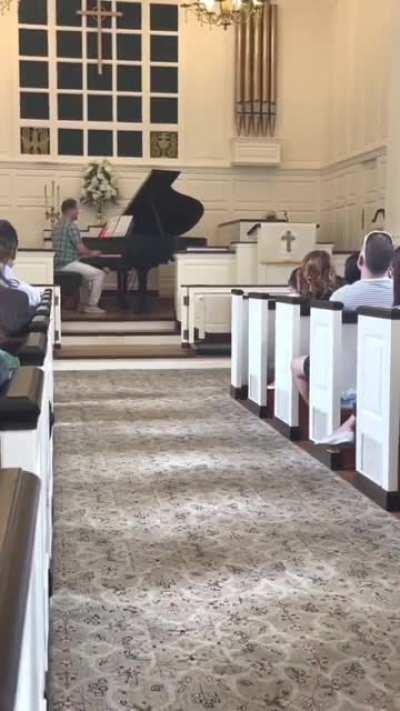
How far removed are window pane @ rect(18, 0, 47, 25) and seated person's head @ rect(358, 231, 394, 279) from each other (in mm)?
9706

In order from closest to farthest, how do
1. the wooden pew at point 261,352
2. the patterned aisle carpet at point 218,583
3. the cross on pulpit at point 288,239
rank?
the patterned aisle carpet at point 218,583 → the wooden pew at point 261,352 → the cross on pulpit at point 288,239

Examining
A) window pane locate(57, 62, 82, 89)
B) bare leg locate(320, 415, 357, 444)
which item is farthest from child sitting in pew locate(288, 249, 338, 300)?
window pane locate(57, 62, 82, 89)

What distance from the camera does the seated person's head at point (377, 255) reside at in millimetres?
4156

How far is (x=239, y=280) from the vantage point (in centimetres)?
1012

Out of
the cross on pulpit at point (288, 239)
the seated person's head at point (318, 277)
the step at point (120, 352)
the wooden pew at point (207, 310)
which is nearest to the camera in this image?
the seated person's head at point (318, 277)

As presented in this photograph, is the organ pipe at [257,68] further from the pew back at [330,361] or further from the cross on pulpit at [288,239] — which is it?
the pew back at [330,361]

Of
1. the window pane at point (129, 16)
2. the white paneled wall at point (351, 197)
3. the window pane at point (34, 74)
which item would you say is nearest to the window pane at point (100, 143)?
the window pane at point (34, 74)

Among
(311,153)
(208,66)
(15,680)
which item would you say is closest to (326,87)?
(311,153)

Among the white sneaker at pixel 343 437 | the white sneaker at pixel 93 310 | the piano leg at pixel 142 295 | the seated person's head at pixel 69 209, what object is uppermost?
the seated person's head at pixel 69 209

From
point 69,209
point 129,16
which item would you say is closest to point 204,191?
point 129,16

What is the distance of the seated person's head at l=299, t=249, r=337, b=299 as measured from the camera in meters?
5.15

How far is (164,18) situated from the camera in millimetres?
12781

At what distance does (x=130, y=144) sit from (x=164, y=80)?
1.08 meters

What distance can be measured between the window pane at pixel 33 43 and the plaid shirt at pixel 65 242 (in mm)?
3792
